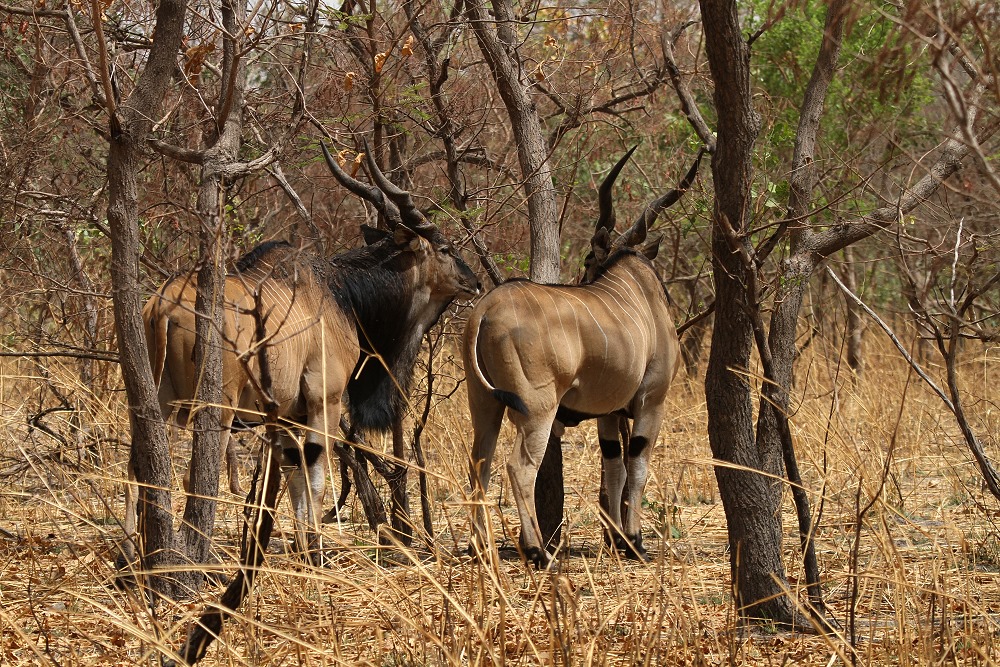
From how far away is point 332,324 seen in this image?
5324mm

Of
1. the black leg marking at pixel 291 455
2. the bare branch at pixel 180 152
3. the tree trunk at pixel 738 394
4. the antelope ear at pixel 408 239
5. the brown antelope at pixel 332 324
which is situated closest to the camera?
the tree trunk at pixel 738 394

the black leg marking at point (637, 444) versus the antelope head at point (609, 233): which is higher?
the antelope head at point (609, 233)

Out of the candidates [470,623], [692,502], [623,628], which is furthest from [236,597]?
[692,502]

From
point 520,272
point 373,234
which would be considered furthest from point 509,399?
point 520,272

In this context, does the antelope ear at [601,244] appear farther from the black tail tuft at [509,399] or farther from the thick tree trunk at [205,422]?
the thick tree trunk at [205,422]

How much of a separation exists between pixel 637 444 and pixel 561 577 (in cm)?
193

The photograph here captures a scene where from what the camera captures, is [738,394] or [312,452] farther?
[312,452]

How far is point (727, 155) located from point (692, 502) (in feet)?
10.9

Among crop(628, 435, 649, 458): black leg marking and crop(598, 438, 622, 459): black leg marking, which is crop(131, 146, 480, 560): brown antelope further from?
crop(628, 435, 649, 458): black leg marking

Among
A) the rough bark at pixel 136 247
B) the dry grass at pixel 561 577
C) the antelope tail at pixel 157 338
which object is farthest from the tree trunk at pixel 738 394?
the antelope tail at pixel 157 338

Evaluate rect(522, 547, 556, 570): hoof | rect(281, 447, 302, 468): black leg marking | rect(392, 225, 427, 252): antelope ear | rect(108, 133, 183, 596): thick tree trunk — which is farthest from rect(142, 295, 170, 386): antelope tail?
rect(522, 547, 556, 570): hoof

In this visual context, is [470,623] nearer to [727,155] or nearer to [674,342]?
[727,155]

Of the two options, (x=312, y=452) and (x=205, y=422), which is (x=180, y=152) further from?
(x=312, y=452)

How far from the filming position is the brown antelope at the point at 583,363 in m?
4.67
